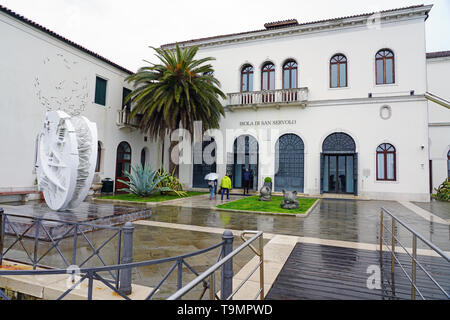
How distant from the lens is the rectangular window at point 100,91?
17.3 meters

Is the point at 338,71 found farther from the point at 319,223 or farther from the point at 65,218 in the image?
the point at 65,218

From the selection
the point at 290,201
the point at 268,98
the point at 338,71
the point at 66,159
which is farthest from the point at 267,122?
the point at 66,159

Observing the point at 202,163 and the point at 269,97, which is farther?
the point at 202,163

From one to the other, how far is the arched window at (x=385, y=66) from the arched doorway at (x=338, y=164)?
4.19 m

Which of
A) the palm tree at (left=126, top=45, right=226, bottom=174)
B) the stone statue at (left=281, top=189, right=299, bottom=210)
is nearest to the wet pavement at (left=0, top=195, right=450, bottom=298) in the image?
the stone statue at (left=281, top=189, right=299, bottom=210)

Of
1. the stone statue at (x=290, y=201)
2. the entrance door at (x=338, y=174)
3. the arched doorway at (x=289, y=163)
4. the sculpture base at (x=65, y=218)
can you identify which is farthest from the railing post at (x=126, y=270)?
the entrance door at (x=338, y=174)

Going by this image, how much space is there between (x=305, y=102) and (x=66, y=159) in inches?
589

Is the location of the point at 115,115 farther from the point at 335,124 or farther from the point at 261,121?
the point at 335,124

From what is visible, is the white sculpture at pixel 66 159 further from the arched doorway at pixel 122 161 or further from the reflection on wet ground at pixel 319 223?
the arched doorway at pixel 122 161

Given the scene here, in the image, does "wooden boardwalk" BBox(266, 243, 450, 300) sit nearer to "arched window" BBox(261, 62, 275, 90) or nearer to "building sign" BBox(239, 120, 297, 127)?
"building sign" BBox(239, 120, 297, 127)

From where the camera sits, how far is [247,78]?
66.8 feet

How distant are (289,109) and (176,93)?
796 cm

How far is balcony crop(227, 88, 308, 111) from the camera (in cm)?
1802
